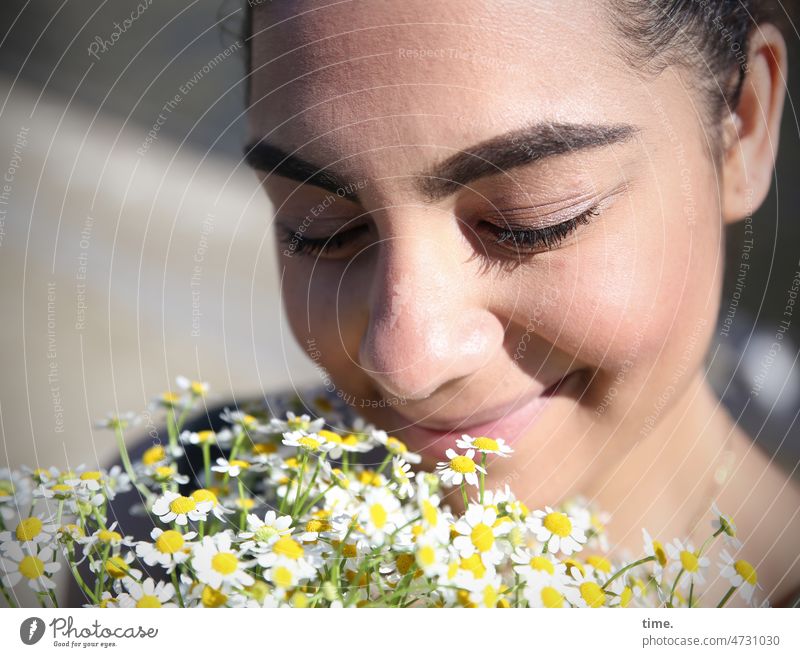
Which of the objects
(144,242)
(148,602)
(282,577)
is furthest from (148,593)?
(144,242)

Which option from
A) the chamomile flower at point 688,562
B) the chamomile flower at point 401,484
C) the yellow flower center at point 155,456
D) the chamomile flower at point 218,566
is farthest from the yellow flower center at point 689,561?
the yellow flower center at point 155,456

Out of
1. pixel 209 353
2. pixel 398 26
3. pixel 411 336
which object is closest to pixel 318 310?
pixel 411 336

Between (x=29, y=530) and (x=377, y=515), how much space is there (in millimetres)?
254

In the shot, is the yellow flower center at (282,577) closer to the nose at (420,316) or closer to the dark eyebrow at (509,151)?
the nose at (420,316)

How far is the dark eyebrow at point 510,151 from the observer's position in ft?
1.63

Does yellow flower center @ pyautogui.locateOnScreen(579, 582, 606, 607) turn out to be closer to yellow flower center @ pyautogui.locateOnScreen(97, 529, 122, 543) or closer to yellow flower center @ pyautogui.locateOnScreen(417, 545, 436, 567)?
yellow flower center @ pyautogui.locateOnScreen(417, 545, 436, 567)

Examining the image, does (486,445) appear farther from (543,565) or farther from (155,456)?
(155,456)

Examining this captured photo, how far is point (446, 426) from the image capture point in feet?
2.05

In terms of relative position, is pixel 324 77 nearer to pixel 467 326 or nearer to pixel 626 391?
pixel 467 326

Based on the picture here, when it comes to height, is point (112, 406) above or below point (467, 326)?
below
